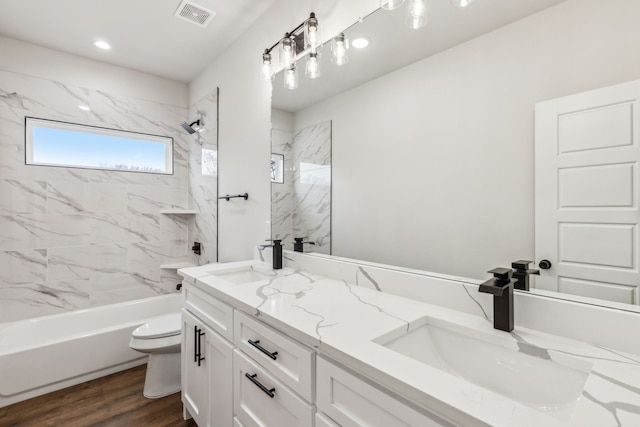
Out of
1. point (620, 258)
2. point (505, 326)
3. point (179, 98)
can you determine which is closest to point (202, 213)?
point (179, 98)

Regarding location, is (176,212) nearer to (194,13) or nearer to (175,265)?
(175,265)

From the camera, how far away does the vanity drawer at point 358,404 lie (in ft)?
2.13

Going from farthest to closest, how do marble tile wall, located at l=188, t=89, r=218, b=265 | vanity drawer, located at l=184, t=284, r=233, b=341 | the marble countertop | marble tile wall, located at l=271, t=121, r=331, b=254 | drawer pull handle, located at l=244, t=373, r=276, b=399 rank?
marble tile wall, located at l=188, t=89, r=218, b=265 < marble tile wall, located at l=271, t=121, r=331, b=254 < vanity drawer, located at l=184, t=284, r=233, b=341 < drawer pull handle, located at l=244, t=373, r=276, b=399 < the marble countertop

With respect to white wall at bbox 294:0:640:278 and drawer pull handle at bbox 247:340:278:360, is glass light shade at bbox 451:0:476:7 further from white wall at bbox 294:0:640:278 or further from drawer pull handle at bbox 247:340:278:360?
drawer pull handle at bbox 247:340:278:360

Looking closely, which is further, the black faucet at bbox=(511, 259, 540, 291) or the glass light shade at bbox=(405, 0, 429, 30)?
the glass light shade at bbox=(405, 0, 429, 30)

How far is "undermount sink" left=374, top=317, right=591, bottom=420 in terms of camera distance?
72 centimetres

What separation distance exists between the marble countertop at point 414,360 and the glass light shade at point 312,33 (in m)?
1.31

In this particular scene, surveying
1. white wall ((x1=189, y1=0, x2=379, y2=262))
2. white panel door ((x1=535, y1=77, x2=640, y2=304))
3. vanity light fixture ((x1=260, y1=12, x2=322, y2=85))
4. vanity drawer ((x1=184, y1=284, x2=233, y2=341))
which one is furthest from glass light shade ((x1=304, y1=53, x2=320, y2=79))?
vanity drawer ((x1=184, y1=284, x2=233, y2=341))

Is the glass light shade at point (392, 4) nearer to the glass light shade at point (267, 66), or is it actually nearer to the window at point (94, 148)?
the glass light shade at point (267, 66)

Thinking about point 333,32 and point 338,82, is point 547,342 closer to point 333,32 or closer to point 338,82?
point 338,82

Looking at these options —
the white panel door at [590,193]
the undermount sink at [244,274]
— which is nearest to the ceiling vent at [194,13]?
the undermount sink at [244,274]

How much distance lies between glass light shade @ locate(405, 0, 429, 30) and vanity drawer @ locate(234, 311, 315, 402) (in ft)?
4.28

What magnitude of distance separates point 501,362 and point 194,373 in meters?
1.53

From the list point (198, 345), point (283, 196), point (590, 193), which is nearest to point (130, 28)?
point (283, 196)
